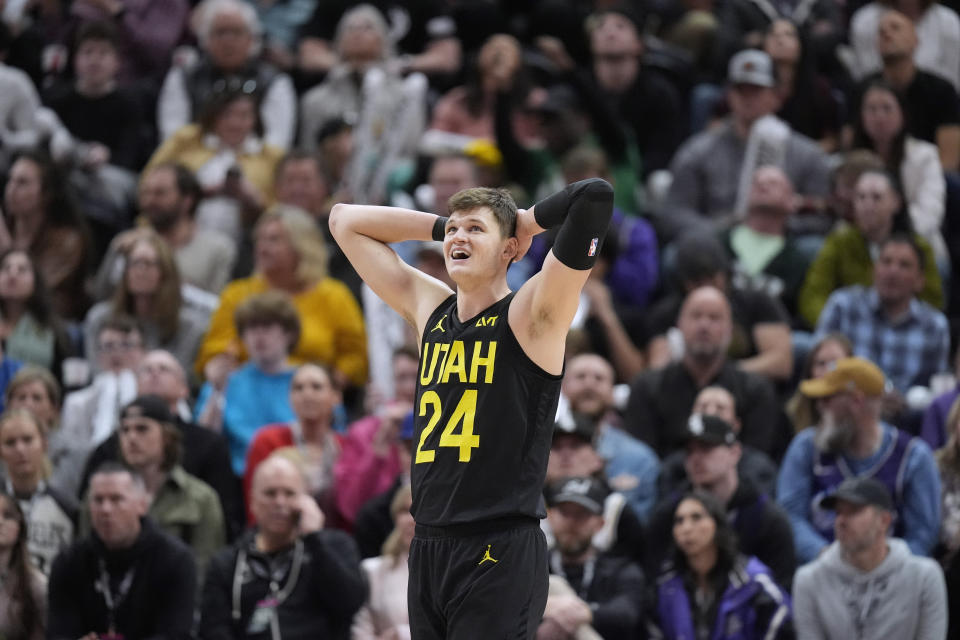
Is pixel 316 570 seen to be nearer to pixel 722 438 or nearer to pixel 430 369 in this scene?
pixel 722 438

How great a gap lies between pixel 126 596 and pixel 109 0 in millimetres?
6998

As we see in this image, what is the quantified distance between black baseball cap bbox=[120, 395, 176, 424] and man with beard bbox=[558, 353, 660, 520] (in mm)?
2248

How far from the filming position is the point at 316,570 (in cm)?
843

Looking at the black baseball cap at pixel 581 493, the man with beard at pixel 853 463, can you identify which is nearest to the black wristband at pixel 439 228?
the black baseball cap at pixel 581 493

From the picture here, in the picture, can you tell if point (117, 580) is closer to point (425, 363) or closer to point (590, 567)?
point (590, 567)

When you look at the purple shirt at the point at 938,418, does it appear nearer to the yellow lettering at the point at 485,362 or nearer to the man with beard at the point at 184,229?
the man with beard at the point at 184,229

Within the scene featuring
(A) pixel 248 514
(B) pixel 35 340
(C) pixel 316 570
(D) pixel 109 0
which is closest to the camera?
(C) pixel 316 570

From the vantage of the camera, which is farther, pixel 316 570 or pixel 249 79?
pixel 249 79

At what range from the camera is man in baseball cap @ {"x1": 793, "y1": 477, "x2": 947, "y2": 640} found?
8.38 metres

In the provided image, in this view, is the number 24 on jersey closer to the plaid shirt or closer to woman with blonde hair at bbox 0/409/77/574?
woman with blonde hair at bbox 0/409/77/574

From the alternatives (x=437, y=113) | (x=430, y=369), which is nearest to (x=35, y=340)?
(x=437, y=113)

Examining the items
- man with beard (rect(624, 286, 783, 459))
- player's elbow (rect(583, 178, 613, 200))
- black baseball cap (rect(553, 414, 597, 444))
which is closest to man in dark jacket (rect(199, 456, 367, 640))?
black baseball cap (rect(553, 414, 597, 444))

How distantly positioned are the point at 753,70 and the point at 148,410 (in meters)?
5.63

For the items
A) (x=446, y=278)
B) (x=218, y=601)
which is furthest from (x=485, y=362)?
(x=446, y=278)
